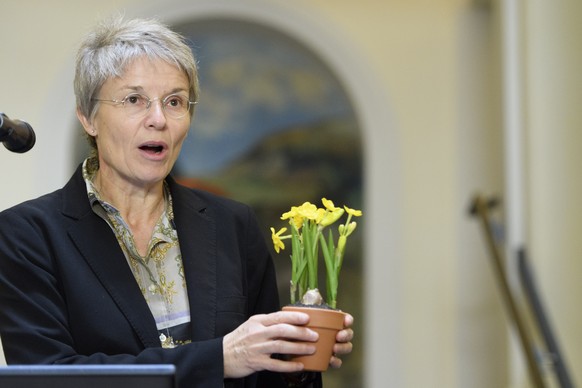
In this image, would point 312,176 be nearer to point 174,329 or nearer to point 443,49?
point 443,49

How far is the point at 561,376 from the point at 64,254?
131 inches

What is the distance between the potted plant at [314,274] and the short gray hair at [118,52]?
0.46m

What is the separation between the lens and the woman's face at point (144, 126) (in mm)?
2668

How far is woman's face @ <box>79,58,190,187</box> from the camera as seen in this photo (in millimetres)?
2668

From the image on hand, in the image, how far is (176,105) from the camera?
8.96ft

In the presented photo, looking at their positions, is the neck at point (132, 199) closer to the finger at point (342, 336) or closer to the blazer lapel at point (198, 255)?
the blazer lapel at point (198, 255)

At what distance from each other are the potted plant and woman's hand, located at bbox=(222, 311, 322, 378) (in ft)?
0.07

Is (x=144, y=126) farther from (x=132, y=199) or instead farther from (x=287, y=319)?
(x=287, y=319)

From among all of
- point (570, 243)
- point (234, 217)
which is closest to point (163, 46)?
point (234, 217)

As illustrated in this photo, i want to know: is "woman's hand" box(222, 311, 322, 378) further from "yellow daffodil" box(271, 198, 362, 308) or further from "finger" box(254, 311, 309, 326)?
"yellow daffodil" box(271, 198, 362, 308)

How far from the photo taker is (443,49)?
8.66 meters

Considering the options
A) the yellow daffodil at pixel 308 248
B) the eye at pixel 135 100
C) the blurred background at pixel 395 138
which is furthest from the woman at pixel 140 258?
the blurred background at pixel 395 138

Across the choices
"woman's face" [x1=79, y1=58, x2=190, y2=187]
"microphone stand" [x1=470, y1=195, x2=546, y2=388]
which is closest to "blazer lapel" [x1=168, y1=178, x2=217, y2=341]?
"woman's face" [x1=79, y1=58, x2=190, y2=187]

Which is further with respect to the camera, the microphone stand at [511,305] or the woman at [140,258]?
the microphone stand at [511,305]
